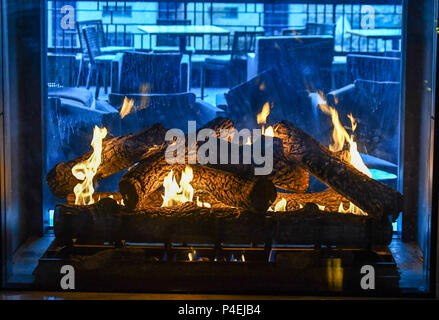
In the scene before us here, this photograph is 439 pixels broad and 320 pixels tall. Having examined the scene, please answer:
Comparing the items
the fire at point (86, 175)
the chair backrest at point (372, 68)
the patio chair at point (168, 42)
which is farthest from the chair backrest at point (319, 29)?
the fire at point (86, 175)

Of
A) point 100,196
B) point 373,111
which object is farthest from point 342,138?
point 100,196

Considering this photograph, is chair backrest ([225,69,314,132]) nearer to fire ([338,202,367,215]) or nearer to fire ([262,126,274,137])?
fire ([262,126,274,137])

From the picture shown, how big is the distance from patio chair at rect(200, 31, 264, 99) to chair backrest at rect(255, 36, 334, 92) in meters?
0.04

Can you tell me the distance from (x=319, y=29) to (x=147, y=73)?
0.72 metres

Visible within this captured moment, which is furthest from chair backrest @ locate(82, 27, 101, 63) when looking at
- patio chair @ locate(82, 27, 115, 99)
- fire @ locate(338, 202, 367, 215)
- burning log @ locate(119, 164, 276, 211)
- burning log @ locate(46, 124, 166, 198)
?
fire @ locate(338, 202, 367, 215)

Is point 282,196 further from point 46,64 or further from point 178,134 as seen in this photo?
point 46,64

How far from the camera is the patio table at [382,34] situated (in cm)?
248

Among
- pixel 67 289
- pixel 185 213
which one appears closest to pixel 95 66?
pixel 185 213

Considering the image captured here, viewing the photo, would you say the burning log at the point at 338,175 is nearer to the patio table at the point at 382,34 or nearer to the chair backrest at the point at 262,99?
the chair backrest at the point at 262,99

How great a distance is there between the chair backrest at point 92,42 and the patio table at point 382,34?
3.35ft

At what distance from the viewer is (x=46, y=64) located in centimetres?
256

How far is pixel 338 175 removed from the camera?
2322 mm

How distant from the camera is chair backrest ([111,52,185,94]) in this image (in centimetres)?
252

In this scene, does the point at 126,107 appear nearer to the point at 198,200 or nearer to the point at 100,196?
the point at 100,196
